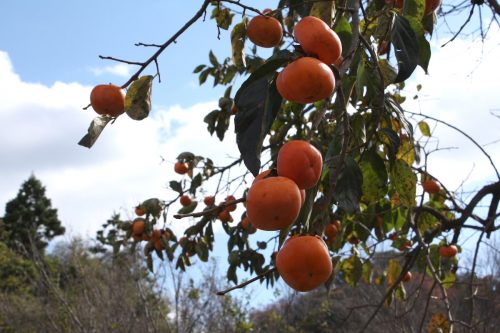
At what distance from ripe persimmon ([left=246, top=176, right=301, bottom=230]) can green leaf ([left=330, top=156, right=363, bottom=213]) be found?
32 cm

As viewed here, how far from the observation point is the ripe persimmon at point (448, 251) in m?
2.49

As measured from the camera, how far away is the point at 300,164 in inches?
25.6

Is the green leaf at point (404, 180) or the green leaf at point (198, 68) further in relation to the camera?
the green leaf at point (198, 68)

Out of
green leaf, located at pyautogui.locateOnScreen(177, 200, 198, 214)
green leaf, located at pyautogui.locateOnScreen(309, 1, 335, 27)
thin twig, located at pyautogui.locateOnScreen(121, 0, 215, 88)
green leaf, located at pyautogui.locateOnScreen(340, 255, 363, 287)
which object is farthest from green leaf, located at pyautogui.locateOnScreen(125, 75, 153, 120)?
green leaf, located at pyautogui.locateOnScreen(177, 200, 198, 214)

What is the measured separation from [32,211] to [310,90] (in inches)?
917

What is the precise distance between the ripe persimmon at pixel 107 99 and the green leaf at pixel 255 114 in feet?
1.06

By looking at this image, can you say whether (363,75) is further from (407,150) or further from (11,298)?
(11,298)

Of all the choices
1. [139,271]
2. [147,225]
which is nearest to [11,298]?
[139,271]

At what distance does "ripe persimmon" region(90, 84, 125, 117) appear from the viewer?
3.27 ft

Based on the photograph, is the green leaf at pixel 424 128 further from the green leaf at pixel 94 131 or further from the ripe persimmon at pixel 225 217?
the green leaf at pixel 94 131

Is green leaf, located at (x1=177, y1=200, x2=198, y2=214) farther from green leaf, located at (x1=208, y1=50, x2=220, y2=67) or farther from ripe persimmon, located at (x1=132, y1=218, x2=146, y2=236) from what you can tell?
green leaf, located at (x1=208, y1=50, x2=220, y2=67)

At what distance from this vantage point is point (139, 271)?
725 centimetres

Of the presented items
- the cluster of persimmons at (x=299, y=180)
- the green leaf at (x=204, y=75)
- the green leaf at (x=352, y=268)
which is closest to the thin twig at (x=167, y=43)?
the cluster of persimmons at (x=299, y=180)

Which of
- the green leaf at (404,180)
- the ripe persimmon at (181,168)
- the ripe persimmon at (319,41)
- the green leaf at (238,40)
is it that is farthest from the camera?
the ripe persimmon at (181,168)
